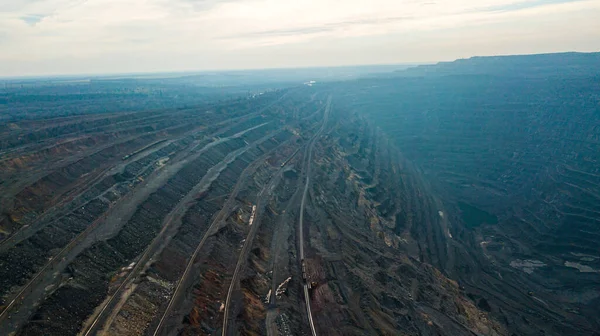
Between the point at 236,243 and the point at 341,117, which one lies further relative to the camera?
the point at 341,117

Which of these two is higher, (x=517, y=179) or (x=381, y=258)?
(x=381, y=258)

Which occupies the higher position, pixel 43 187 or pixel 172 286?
pixel 43 187

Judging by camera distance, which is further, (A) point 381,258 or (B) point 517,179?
(B) point 517,179

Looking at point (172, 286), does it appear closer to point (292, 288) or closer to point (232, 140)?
point (292, 288)

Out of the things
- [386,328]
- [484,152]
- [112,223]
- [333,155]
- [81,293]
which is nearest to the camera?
[81,293]

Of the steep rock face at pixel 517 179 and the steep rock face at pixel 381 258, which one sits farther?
the steep rock face at pixel 517 179

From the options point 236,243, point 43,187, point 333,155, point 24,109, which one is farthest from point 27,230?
point 24,109

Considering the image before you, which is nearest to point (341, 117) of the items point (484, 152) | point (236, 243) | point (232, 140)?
point (484, 152)

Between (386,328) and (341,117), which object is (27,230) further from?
(341,117)

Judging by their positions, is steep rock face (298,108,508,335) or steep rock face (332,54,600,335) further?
steep rock face (332,54,600,335)

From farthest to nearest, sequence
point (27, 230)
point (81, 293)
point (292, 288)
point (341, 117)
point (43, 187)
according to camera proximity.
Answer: point (341, 117) → point (43, 187) → point (27, 230) → point (292, 288) → point (81, 293)
